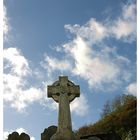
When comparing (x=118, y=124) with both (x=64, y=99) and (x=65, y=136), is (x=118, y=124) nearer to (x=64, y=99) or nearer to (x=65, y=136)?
(x=64, y=99)

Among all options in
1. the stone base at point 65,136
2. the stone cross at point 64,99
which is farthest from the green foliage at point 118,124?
the stone base at point 65,136

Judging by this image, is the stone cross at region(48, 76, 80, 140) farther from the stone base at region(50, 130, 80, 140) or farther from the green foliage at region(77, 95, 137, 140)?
the green foliage at region(77, 95, 137, 140)

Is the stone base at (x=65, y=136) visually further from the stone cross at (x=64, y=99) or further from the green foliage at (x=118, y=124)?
the green foliage at (x=118, y=124)

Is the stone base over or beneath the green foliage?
beneath

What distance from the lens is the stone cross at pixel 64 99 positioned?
30.5ft

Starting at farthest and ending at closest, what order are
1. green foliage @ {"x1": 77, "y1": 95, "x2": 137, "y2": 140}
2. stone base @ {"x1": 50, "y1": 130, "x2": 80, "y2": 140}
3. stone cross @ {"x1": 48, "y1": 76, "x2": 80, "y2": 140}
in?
green foliage @ {"x1": 77, "y1": 95, "x2": 137, "y2": 140}, stone cross @ {"x1": 48, "y1": 76, "x2": 80, "y2": 140}, stone base @ {"x1": 50, "y1": 130, "x2": 80, "y2": 140}

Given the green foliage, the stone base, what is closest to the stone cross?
the stone base

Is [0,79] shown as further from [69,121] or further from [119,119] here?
[119,119]

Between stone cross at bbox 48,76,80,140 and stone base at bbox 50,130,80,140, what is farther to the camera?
→ stone cross at bbox 48,76,80,140

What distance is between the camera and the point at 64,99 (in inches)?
393

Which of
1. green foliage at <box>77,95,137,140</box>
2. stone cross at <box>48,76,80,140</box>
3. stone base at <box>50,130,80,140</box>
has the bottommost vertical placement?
stone base at <box>50,130,80,140</box>

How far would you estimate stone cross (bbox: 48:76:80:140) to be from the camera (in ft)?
30.5

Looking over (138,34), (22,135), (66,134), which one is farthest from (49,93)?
Result: (138,34)

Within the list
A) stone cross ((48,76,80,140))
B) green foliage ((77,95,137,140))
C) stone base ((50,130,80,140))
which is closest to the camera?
stone base ((50,130,80,140))
